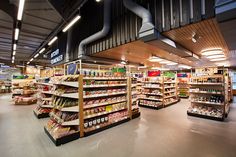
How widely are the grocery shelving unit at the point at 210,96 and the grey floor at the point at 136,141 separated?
2.08 ft

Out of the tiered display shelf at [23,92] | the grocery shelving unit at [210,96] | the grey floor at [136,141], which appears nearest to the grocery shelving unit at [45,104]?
the grey floor at [136,141]

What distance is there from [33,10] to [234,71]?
60.8 feet

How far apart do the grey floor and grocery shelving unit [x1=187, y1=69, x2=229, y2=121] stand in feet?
2.08

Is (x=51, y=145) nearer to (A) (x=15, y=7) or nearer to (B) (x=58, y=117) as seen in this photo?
(B) (x=58, y=117)

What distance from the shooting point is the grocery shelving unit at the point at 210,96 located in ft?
17.5

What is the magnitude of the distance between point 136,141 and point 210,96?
434 centimetres

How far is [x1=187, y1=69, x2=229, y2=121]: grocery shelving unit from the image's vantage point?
534 cm

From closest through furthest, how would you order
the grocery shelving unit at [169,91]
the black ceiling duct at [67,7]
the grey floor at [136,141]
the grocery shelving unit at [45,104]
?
the grey floor at [136,141], the black ceiling duct at [67,7], the grocery shelving unit at [45,104], the grocery shelving unit at [169,91]

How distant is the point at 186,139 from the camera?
3.63 m

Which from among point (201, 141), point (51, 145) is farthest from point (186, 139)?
point (51, 145)

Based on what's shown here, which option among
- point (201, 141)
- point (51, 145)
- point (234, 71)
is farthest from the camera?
point (234, 71)

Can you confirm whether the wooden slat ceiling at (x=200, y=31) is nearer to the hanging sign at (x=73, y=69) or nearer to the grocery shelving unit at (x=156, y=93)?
the hanging sign at (x=73, y=69)

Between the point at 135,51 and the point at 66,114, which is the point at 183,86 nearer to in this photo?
the point at 135,51

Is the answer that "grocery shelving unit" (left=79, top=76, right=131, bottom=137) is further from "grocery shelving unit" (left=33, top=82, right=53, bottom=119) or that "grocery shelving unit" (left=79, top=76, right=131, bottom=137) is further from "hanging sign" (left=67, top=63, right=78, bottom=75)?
"grocery shelving unit" (left=33, top=82, right=53, bottom=119)
